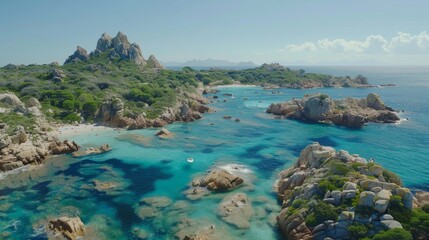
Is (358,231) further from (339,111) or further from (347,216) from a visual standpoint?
(339,111)

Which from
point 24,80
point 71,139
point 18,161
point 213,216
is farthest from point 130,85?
point 213,216

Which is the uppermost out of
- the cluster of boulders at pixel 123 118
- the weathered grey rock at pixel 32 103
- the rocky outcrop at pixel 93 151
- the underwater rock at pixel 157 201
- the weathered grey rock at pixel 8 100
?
the weathered grey rock at pixel 8 100

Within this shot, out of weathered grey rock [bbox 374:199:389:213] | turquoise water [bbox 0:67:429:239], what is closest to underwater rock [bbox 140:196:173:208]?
turquoise water [bbox 0:67:429:239]

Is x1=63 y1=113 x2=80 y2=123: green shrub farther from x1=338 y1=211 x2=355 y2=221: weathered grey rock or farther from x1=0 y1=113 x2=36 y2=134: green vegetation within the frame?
x1=338 y1=211 x2=355 y2=221: weathered grey rock

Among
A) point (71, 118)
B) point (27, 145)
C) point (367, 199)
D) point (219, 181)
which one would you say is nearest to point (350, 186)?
point (367, 199)

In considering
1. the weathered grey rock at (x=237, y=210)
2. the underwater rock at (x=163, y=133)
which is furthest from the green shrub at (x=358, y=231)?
the underwater rock at (x=163, y=133)

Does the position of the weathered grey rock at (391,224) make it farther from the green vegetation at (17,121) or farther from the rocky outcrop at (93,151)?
the green vegetation at (17,121)
